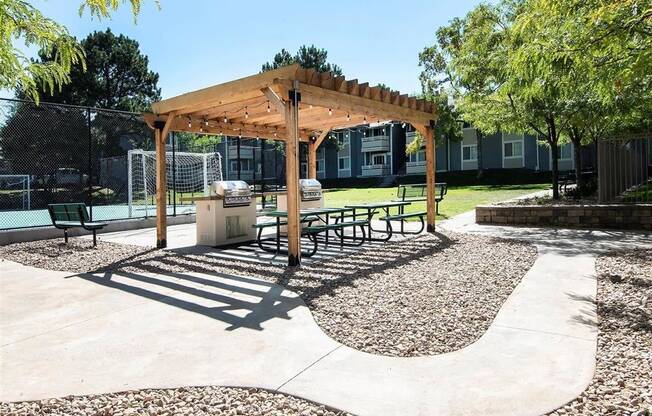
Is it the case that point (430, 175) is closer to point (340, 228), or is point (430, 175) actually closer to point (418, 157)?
point (340, 228)

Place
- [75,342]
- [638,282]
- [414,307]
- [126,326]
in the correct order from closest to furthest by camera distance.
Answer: [75,342] < [126,326] < [414,307] < [638,282]

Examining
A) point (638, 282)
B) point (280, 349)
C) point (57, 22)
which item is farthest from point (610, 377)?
point (57, 22)

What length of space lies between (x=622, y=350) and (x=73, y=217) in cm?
934

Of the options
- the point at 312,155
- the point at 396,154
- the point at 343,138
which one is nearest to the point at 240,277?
the point at 312,155

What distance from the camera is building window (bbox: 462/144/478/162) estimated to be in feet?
124

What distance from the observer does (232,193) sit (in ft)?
29.9

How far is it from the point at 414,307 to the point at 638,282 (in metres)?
2.81

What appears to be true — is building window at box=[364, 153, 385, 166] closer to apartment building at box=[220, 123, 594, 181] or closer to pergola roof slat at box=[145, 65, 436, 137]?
apartment building at box=[220, 123, 594, 181]

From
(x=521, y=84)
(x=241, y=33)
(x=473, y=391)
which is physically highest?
(x=241, y=33)

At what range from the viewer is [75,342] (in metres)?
3.57

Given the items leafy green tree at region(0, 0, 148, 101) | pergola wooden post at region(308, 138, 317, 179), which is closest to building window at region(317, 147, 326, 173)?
pergola wooden post at region(308, 138, 317, 179)

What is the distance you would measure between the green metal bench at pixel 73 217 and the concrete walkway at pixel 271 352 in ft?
12.5

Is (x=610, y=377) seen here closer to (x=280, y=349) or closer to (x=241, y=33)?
(x=280, y=349)

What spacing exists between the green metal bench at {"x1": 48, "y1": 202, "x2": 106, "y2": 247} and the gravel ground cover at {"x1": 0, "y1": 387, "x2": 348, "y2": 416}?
6.86 metres
